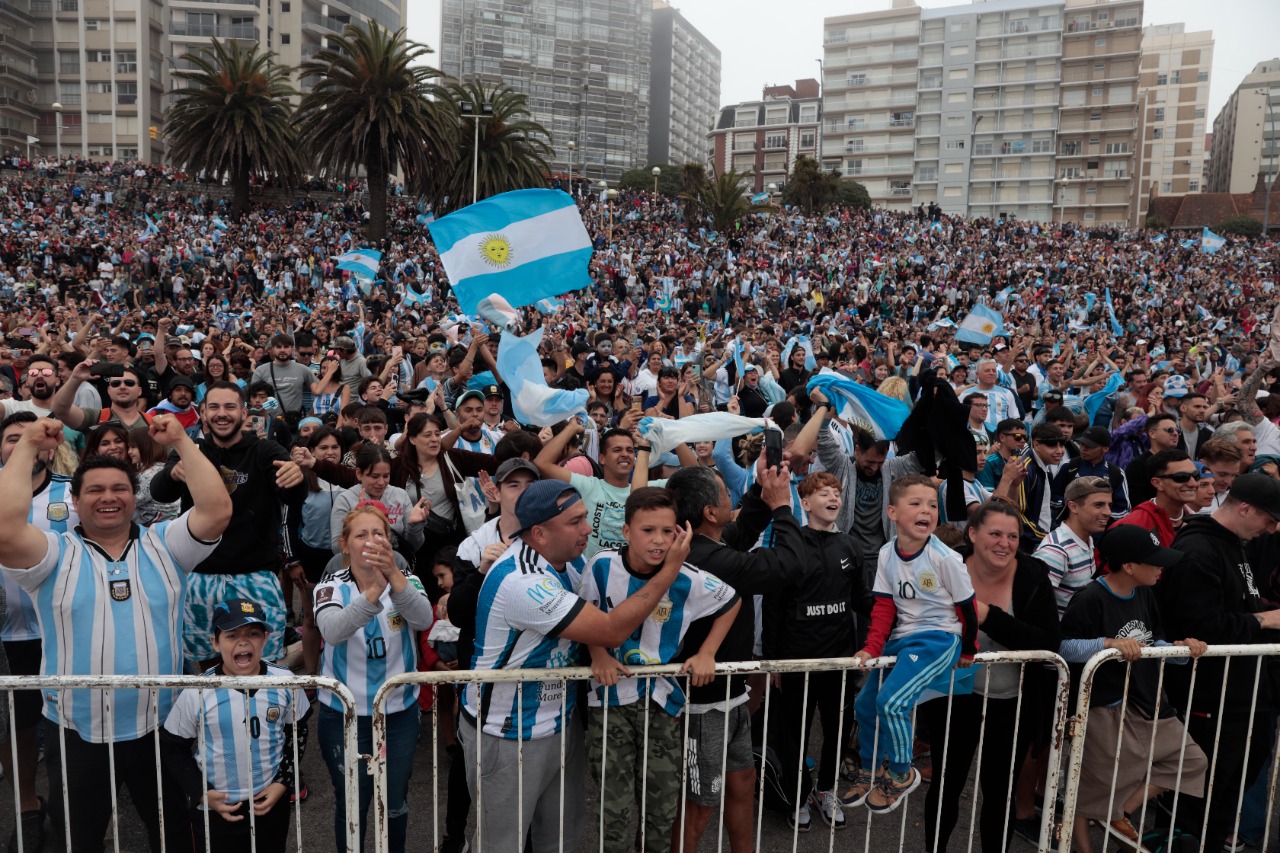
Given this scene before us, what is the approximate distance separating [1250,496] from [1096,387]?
7.77m

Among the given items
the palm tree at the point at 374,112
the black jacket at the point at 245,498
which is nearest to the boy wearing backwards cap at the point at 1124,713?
the black jacket at the point at 245,498

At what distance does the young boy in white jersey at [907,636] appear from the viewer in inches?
139

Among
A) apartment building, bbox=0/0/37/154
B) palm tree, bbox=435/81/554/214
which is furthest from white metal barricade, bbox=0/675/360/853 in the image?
apartment building, bbox=0/0/37/154

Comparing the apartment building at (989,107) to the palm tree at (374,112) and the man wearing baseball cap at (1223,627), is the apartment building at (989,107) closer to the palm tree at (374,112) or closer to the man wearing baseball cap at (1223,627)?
the palm tree at (374,112)

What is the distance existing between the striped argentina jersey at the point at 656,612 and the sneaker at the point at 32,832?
2535mm

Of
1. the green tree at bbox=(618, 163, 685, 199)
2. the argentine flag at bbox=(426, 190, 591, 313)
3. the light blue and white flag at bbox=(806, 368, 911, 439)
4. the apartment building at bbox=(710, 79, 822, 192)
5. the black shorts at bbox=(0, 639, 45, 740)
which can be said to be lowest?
the black shorts at bbox=(0, 639, 45, 740)

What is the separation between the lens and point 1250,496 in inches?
154

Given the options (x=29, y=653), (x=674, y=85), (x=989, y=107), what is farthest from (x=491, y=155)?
(x=674, y=85)

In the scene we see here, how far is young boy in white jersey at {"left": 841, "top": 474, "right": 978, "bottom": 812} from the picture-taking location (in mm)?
3541

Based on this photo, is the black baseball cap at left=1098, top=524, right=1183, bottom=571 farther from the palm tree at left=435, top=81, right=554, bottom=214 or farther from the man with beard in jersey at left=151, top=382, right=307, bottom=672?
the palm tree at left=435, top=81, right=554, bottom=214

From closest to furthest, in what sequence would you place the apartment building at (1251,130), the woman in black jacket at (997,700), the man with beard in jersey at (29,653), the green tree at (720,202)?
1. the woman in black jacket at (997,700)
2. the man with beard in jersey at (29,653)
3. the green tree at (720,202)
4. the apartment building at (1251,130)

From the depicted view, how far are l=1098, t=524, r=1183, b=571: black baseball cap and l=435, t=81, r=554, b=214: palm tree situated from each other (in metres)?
35.1

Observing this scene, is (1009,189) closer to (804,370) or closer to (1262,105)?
(1262,105)

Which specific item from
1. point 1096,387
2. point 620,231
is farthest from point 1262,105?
point 1096,387
